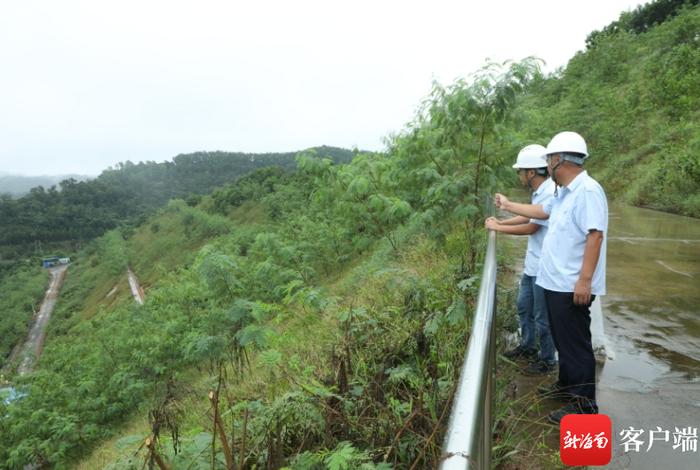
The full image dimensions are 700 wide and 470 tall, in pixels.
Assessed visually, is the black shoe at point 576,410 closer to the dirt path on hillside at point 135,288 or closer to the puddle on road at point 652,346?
the puddle on road at point 652,346

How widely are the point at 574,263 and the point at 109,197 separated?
424ft

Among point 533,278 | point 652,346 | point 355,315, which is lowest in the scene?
point 652,346

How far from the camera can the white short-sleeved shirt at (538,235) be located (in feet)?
10.4

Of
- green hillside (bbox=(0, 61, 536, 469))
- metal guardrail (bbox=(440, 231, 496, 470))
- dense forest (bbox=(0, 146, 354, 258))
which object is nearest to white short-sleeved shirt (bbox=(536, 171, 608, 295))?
green hillside (bbox=(0, 61, 536, 469))

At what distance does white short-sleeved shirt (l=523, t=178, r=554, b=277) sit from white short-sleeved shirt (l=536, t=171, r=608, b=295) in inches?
20.7

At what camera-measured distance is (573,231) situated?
247cm

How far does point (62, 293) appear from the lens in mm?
66062

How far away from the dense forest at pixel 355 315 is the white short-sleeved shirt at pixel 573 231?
1.81 feet

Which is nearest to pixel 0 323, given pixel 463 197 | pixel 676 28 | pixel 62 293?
pixel 62 293

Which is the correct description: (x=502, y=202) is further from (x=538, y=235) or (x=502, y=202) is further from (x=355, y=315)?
(x=355, y=315)

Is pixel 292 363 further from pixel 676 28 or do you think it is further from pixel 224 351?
pixel 676 28

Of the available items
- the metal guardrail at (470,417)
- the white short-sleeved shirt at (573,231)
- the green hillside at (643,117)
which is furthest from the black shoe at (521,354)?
the green hillside at (643,117)

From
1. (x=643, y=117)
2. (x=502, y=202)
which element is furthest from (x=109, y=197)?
(x=502, y=202)

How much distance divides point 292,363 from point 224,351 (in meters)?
3.04
